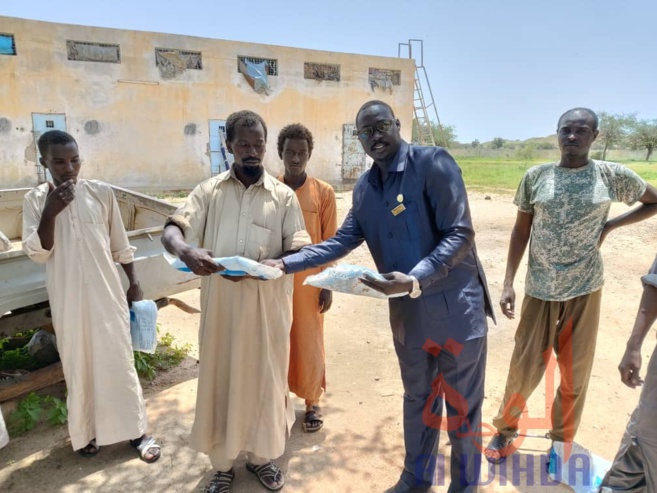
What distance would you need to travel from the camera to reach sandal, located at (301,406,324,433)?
3.06 m

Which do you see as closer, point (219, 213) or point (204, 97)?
point (219, 213)

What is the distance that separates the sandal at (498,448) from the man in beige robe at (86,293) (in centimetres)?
199

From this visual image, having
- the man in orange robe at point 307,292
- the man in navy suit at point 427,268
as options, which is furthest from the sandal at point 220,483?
the man in navy suit at point 427,268

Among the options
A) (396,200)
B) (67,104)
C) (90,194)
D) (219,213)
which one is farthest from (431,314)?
(67,104)

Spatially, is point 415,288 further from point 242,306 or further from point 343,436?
point 343,436

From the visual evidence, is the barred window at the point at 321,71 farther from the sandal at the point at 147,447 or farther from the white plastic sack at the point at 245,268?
the white plastic sack at the point at 245,268

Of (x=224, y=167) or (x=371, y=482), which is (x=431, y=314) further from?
(x=224, y=167)

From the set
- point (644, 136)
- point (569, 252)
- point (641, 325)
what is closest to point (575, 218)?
point (569, 252)

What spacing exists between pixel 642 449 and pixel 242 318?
68.2 inches

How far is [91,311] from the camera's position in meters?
2.52

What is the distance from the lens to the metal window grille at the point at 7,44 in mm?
11938

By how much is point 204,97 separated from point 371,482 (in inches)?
557

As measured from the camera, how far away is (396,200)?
2080 millimetres

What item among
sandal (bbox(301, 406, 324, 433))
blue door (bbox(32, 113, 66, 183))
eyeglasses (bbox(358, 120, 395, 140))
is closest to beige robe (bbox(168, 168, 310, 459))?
eyeglasses (bbox(358, 120, 395, 140))
